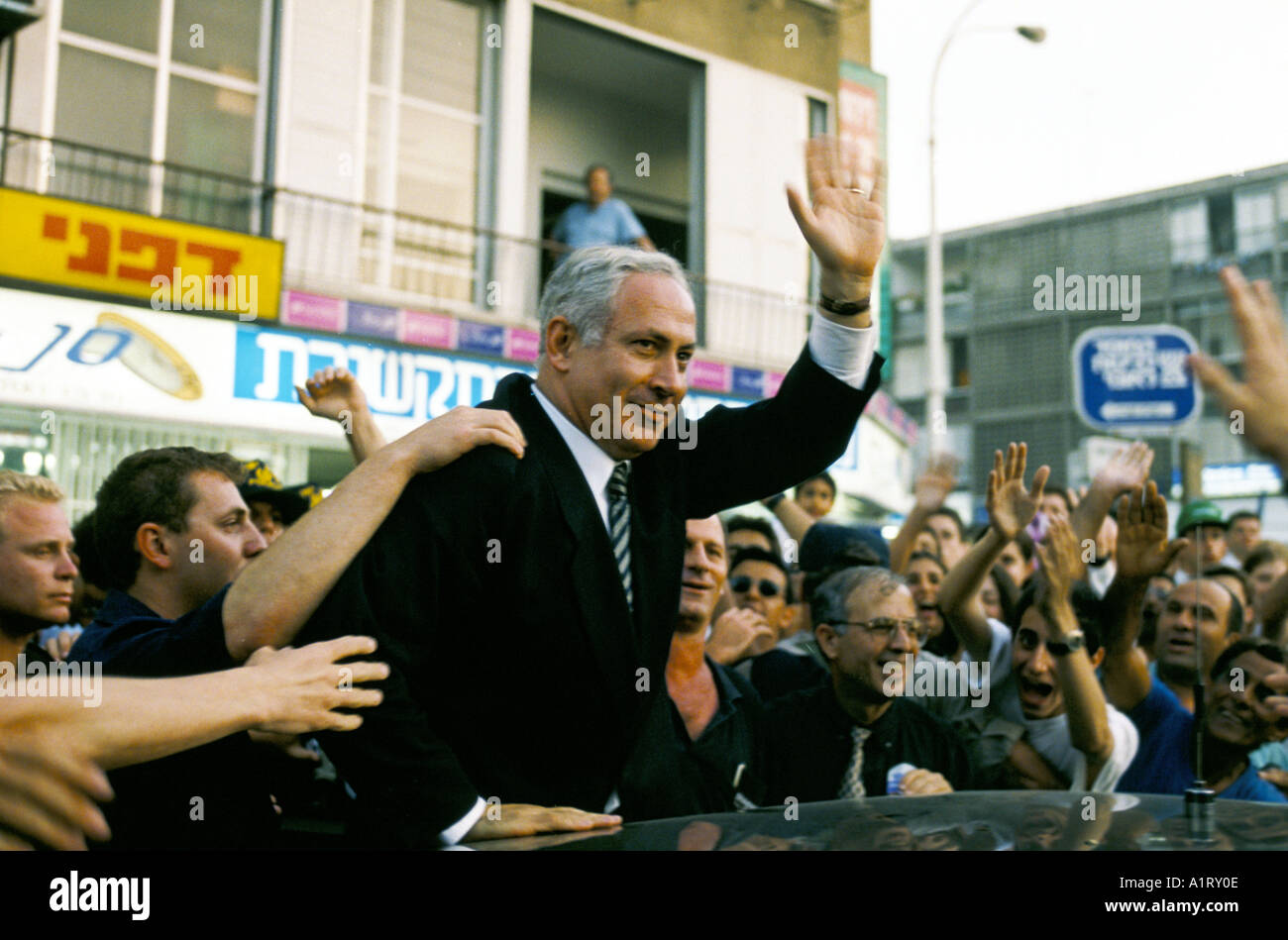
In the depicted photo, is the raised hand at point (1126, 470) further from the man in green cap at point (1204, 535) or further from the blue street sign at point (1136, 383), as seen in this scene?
the man in green cap at point (1204, 535)

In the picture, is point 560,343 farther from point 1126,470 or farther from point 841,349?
point 1126,470

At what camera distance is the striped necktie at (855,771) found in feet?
10.8

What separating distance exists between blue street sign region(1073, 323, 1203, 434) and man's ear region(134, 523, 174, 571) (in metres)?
4.31

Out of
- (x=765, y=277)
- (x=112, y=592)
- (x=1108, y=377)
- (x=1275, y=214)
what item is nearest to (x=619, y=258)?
(x=112, y=592)

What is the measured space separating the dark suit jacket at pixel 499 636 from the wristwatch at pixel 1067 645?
1.71 meters

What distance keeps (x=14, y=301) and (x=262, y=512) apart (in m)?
5.96

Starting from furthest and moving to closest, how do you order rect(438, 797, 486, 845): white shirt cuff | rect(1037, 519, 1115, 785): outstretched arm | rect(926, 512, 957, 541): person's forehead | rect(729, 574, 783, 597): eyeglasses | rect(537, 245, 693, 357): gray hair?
1. rect(926, 512, 957, 541): person's forehead
2. rect(729, 574, 783, 597): eyeglasses
3. rect(1037, 519, 1115, 785): outstretched arm
4. rect(537, 245, 693, 357): gray hair
5. rect(438, 797, 486, 845): white shirt cuff

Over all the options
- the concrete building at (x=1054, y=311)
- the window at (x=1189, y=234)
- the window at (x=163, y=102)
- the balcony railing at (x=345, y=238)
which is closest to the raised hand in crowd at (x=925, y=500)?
the balcony railing at (x=345, y=238)

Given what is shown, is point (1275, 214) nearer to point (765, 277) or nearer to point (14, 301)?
point (765, 277)

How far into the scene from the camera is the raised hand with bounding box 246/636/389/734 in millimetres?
1681

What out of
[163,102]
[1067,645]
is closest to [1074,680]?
[1067,645]

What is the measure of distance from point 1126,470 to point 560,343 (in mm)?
2564

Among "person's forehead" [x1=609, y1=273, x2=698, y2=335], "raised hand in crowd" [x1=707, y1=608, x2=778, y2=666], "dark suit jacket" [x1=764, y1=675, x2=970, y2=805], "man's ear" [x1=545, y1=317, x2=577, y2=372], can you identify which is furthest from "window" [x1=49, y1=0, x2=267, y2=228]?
"person's forehead" [x1=609, y1=273, x2=698, y2=335]

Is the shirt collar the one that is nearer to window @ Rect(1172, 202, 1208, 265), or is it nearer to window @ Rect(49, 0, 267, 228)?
window @ Rect(49, 0, 267, 228)
